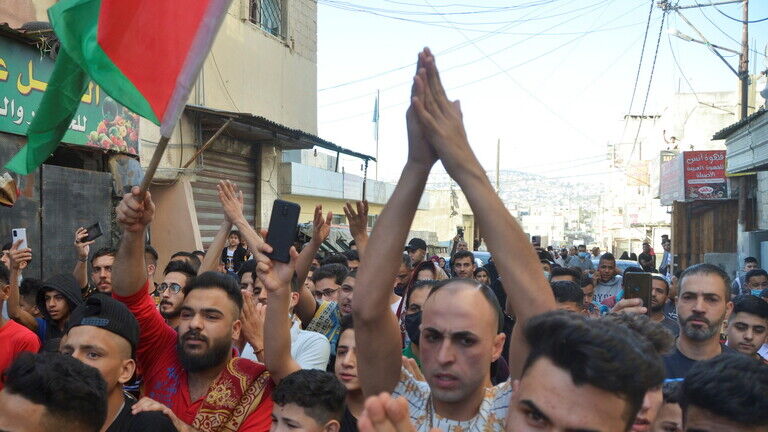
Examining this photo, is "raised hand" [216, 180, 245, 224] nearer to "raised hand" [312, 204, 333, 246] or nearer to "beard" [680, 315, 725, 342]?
"raised hand" [312, 204, 333, 246]

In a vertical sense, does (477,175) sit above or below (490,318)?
above

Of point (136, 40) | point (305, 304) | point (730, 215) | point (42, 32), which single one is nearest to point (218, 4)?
point (136, 40)

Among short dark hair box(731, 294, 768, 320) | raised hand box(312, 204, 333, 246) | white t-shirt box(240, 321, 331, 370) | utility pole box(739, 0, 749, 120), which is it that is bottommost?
white t-shirt box(240, 321, 331, 370)

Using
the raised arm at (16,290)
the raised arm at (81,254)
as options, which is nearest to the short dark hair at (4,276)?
the raised arm at (16,290)

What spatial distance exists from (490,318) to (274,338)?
3.76 ft

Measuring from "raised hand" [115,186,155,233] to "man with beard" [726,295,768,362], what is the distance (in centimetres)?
369

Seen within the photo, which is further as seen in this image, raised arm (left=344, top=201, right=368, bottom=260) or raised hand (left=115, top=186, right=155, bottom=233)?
raised arm (left=344, top=201, right=368, bottom=260)

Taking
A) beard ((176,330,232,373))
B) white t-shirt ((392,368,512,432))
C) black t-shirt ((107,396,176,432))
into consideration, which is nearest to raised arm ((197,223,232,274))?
beard ((176,330,232,373))

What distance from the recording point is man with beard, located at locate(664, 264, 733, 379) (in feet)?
13.9

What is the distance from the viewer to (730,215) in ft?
64.1

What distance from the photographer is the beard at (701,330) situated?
4266mm

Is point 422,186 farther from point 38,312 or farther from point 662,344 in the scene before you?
point 38,312

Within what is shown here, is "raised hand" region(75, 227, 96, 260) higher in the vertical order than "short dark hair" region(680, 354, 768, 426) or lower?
higher

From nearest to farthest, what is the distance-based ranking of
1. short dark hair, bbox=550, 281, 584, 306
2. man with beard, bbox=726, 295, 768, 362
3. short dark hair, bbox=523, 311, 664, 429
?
short dark hair, bbox=523, 311, 664, 429 < man with beard, bbox=726, 295, 768, 362 < short dark hair, bbox=550, 281, 584, 306
